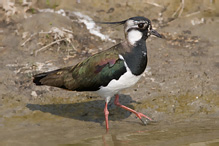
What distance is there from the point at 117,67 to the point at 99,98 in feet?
4.67

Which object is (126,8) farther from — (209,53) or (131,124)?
(131,124)

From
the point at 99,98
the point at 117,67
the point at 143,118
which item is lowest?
the point at 143,118

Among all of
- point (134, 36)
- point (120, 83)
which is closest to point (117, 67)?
point (120, 83)

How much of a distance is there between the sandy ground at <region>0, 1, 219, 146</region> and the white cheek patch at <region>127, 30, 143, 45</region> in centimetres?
135

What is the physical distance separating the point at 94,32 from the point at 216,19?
9.15 feet

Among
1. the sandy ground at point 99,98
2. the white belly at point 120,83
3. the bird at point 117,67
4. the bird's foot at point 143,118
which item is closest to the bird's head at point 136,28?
the bird at point 117,67

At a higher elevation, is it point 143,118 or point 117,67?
point 117,67

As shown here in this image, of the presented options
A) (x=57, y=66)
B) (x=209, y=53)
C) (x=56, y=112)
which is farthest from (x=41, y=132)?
(x=209, y=53)

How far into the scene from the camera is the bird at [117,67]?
639 centimetres

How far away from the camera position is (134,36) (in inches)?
259

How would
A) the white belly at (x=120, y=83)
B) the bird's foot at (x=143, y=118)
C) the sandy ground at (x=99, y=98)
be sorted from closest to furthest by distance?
the white belly at (x=120, y=83) < the sandy ground at (x=99, y=98) < the bird's foot at (x=143, y=118)

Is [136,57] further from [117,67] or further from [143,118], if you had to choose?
[143,118]

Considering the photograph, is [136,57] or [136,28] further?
[136,28]

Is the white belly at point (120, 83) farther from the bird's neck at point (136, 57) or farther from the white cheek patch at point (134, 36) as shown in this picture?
the white cheek patch at point (134, 36)
